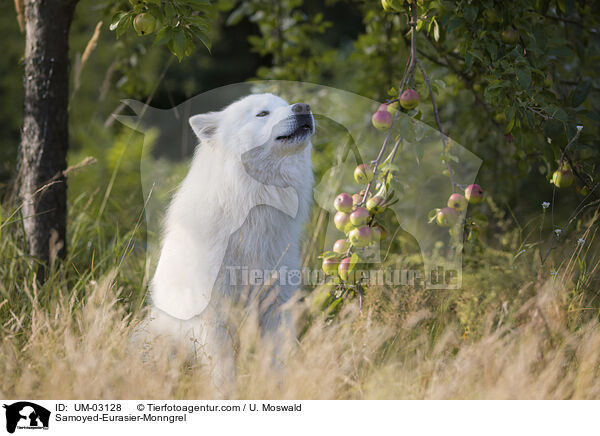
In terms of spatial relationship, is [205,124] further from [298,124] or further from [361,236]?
[361,236]

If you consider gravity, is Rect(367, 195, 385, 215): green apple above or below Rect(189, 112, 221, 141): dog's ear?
below

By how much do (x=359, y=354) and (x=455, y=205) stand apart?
0.72 m

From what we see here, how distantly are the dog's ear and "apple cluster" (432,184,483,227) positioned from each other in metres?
1.04

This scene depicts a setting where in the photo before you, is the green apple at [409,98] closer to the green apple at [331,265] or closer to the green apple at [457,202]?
the green apple at [457,202]

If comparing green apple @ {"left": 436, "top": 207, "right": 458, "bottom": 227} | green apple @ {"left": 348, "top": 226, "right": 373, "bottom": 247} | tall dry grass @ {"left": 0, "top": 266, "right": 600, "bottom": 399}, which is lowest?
tall dry grass @ {"left": 0, "top": 266, "right": 600, "bottom": 399}

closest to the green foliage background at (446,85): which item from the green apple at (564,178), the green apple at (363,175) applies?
the green apple at (564,178)

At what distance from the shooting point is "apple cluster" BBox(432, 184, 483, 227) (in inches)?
82.4

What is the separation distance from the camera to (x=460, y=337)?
8.61ft

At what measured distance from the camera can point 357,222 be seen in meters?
2.03

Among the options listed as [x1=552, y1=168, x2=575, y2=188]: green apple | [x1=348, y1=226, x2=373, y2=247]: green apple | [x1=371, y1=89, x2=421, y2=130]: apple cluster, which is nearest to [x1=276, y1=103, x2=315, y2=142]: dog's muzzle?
[x1=371, y1=89, x2=421, y2=130]: apple cluster

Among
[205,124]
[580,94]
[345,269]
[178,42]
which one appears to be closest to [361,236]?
[345,269]

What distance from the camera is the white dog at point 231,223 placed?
7.62 ft

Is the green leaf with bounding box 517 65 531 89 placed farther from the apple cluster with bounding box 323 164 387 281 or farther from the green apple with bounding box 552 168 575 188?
the apple cluster with bounding box 323 164 387 281
